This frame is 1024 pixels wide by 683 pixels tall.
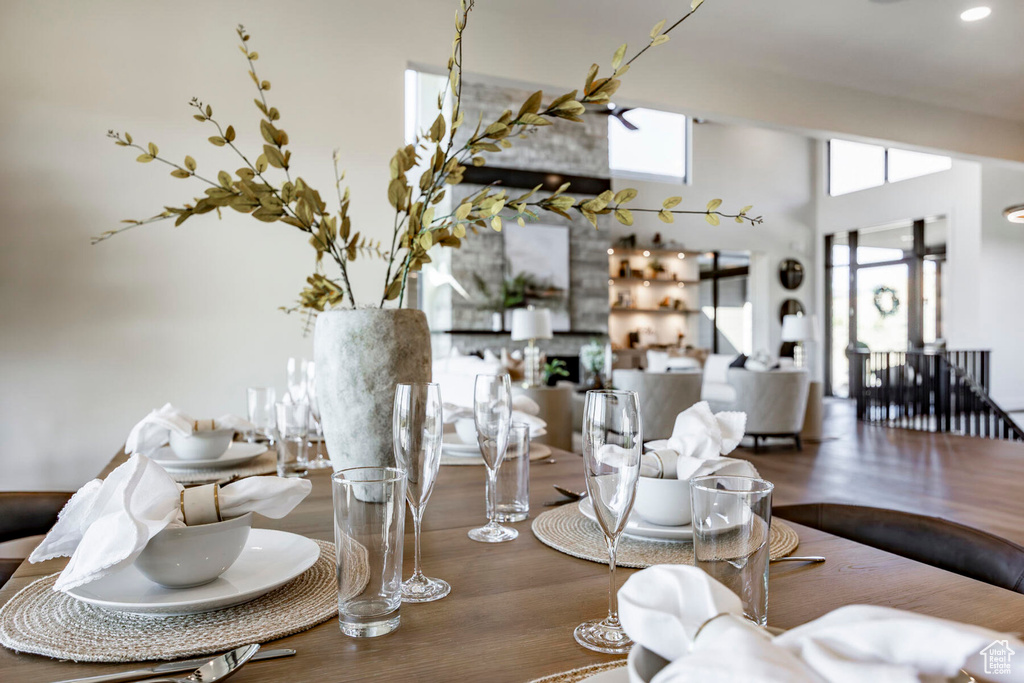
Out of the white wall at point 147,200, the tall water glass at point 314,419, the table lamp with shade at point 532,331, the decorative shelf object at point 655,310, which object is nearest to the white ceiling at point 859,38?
the white wall at point 147,200

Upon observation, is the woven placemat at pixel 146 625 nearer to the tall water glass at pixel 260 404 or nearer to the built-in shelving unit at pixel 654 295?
the tall water glass at pixel 260 404

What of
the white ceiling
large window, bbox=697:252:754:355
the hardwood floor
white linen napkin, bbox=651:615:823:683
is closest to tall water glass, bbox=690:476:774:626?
white linen napkin, bbox=651:615:823:683

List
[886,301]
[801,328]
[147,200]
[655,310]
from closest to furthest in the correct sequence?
[147,200], [801,328], [655,310], [886,301]

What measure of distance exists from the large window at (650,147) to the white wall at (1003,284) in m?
4.16

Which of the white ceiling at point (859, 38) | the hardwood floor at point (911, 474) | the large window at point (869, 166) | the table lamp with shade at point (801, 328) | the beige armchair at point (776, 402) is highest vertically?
the large window at point (869, 166)

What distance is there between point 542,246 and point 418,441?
8228 mm

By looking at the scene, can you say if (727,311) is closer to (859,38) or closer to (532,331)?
(532,331)

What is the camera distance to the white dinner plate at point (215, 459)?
4.50ft

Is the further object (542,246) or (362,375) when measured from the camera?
(542,246)

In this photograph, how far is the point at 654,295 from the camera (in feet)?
34.6

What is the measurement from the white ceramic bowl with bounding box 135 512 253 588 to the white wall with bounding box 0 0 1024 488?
2712mm

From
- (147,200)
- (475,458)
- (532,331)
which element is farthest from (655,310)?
(475,458)

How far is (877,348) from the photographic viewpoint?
1059cm

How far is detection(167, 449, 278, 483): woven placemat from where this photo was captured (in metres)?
1.29
